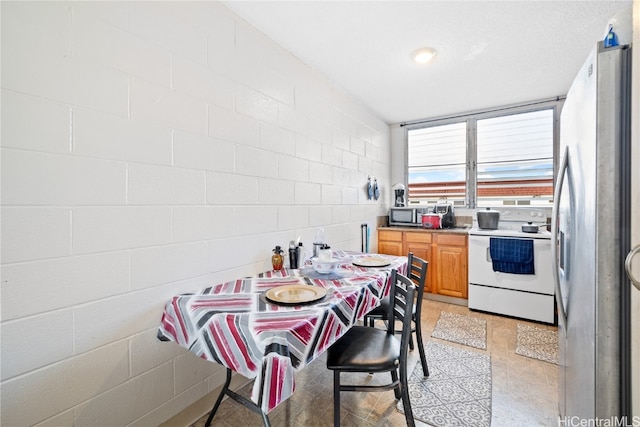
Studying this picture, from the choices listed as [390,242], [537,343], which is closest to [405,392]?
[537,343]

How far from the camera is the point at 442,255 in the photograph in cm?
355

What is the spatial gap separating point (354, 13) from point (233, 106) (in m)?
1.05

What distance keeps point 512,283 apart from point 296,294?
2.73 m

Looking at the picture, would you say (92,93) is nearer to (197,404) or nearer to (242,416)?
(197,404)

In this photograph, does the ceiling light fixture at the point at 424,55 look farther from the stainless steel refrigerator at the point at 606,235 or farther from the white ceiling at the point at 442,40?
the stainless steel refrigerator at the point at 606,235

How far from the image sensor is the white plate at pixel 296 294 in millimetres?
1356

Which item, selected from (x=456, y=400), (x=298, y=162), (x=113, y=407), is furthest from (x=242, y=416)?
(x=298, y=162)

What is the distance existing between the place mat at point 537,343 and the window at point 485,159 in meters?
1.60

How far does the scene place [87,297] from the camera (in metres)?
1.25

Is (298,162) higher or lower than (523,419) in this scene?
higher

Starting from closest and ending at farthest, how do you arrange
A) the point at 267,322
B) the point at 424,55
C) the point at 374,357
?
the point at 267,322
the point at 374,357
the point at 424,55

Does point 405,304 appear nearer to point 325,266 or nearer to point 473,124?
point 325,266

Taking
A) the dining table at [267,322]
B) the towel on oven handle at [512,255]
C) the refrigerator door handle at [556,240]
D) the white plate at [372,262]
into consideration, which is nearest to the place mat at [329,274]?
the dining table at [267,322]

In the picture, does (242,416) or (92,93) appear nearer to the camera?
(92,93)
